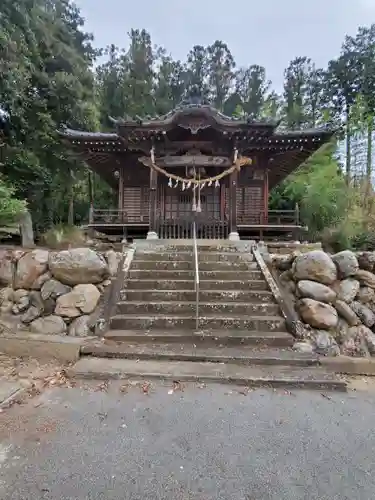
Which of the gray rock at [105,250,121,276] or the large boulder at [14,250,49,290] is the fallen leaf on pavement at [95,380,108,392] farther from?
the large boulder at [14,250,49,290]

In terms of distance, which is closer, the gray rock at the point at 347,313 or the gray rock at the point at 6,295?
the gray rock at the point at 347,313

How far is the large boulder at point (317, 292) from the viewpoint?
165 inches

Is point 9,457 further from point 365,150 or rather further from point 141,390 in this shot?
point 365,150

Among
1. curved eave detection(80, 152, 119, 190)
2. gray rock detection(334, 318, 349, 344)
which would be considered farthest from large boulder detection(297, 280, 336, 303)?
curved eave detection(80, 152, 119, 190)

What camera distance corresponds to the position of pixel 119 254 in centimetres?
545

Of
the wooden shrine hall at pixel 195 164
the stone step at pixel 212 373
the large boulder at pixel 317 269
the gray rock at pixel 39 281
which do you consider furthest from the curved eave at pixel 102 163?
the stone step at pixel 212 373

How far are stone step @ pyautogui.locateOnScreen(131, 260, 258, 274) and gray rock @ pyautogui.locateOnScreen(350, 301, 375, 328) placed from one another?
5.55 feet

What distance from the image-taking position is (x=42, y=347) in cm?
347

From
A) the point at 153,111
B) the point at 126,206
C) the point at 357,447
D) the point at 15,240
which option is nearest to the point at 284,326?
the point at 357,447

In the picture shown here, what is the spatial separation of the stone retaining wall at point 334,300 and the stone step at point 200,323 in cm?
44

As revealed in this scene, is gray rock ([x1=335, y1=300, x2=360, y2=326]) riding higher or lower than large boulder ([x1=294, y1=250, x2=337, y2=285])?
lower

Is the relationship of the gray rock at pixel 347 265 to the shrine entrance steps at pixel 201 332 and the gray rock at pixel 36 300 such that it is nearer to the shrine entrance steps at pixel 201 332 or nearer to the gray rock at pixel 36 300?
the shrine entrance steps at pixel 201 332

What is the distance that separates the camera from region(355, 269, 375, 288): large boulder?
177 inches

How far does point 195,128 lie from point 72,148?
15.0 feet
